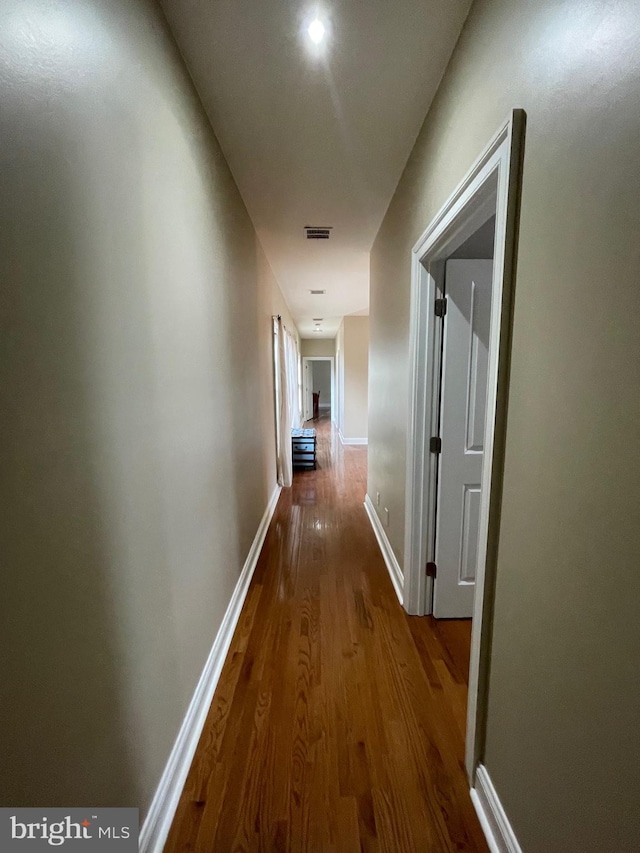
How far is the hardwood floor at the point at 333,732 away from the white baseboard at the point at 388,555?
108 mm

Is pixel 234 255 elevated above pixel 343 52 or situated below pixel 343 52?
below

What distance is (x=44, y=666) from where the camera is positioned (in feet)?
2.13

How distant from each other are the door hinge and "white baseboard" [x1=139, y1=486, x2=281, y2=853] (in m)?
1.95

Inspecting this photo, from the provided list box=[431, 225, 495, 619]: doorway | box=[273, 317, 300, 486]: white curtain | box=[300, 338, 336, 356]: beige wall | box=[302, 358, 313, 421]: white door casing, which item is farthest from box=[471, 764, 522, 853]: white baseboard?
box=[300, 338, 336, 356]: beige wall

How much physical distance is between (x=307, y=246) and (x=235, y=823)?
12.0 feet

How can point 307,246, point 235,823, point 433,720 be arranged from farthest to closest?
1. point 307,246
2. point 433,720
3. point 235,823

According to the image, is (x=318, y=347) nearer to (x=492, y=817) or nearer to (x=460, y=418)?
(x=460, y=418)

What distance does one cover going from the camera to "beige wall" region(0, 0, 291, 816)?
0.60 metres

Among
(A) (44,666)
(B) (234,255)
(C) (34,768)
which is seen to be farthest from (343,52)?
(C) (34,768)

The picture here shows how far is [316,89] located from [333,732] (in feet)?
8.73

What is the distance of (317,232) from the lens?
9.53 feet

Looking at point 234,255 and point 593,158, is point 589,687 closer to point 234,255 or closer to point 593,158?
point 593,158

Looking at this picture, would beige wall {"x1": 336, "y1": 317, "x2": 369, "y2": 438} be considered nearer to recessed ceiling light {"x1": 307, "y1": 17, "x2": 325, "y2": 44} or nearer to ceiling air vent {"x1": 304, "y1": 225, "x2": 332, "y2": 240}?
ceiling air vent {"x1": 304, "y1": 225, "x2": 332, "y2": 240}

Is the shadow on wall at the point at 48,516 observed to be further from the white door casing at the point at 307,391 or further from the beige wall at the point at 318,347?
the beige wall at the point at 318,347
